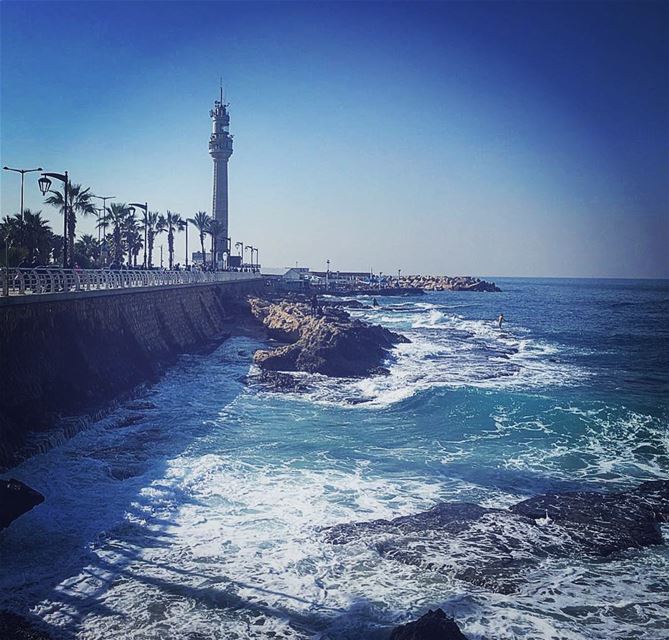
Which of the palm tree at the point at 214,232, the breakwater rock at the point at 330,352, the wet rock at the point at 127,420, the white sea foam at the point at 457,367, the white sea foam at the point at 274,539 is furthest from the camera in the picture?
the palm tree at the point at 214,232

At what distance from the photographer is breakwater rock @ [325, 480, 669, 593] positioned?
8.88 metres

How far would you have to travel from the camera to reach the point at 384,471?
13250 mm

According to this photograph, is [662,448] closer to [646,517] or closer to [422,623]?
[646,517]

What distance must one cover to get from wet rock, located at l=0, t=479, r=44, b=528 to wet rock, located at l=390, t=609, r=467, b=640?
7.19 metres

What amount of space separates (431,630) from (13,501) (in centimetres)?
776

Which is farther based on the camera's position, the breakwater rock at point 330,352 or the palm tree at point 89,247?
the palm tree at point 89,247

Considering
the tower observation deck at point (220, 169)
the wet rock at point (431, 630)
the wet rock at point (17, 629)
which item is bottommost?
the wet rock at point (17, 629)

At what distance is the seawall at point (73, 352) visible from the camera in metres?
14.1

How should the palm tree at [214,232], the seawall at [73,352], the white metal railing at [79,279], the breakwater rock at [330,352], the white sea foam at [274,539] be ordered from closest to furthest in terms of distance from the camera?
the white sea foam at [274,539] → the seawall at [73,352] → the white metal railing at [79,279] → the breakwater rock at [330,352] → the palm tree at [214,232]

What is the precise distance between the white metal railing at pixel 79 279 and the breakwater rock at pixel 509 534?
493 inches

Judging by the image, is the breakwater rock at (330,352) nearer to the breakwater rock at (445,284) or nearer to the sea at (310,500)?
the sea at (310,500)

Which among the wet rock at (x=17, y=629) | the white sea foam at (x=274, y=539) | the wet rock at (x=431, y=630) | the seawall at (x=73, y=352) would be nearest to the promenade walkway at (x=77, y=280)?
the seawall at (x=73, y=352)

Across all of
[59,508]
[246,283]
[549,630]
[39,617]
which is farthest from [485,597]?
[246,283]

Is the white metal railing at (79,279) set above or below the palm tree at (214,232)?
below
